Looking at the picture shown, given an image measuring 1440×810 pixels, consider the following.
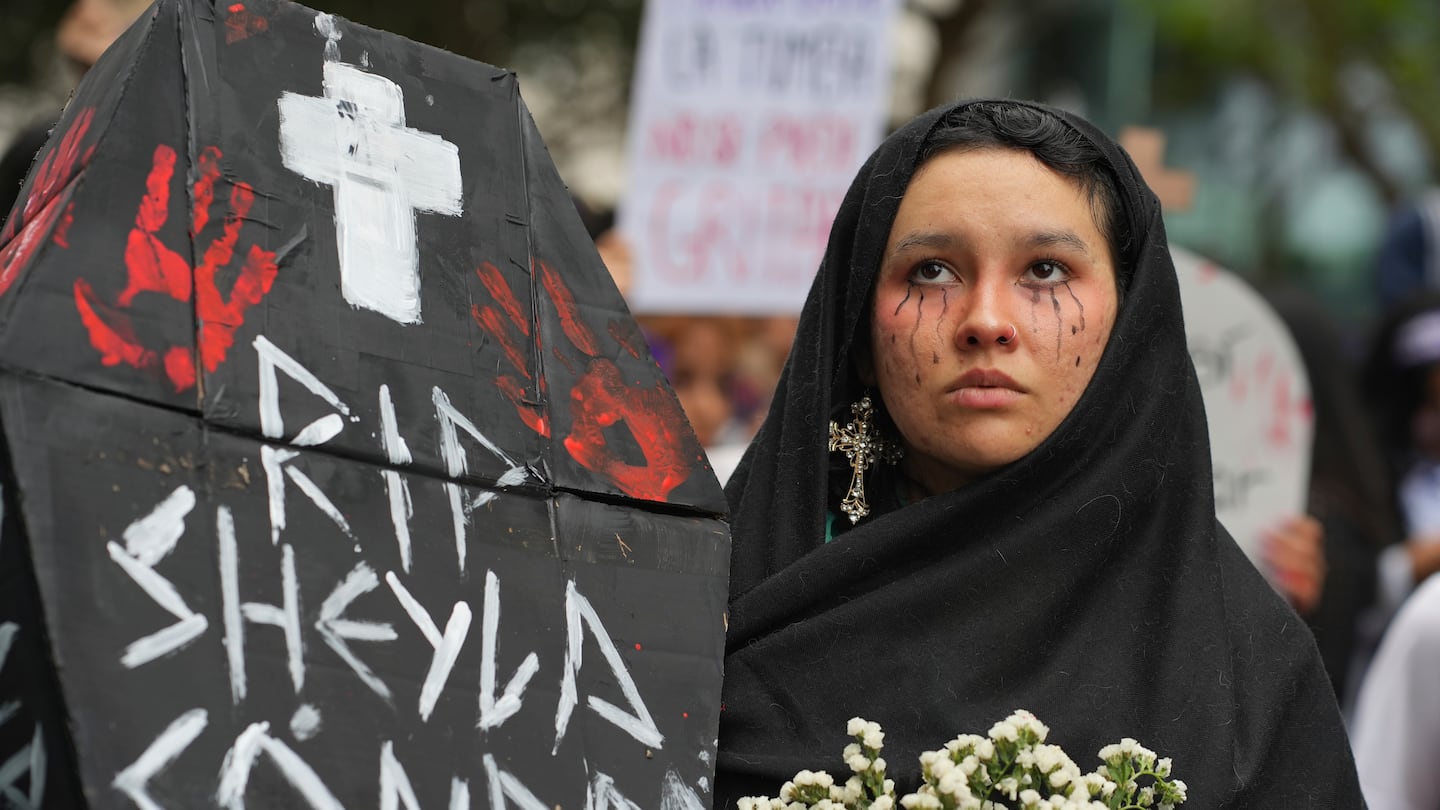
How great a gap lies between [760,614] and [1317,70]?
48.9 ft

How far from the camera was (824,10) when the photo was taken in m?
5.55

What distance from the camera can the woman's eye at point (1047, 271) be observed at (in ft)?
7.25

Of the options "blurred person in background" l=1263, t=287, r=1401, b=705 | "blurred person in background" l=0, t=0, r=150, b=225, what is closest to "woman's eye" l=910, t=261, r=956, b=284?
"blurred person in background" l=0, t=0, r=150, b=225

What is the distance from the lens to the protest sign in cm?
153

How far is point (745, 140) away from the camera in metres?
5.51

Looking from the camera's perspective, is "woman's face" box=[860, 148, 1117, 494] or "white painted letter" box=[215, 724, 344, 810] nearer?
"white painted letter" box=[215, 724, 344, 810]

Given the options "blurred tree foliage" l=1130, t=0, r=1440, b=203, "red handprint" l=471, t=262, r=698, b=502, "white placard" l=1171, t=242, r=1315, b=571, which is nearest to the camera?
"red handprint" l=471, t=262, r=698, b=502

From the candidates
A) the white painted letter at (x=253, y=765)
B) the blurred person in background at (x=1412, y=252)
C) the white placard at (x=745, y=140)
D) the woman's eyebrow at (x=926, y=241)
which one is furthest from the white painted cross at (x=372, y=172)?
the blurred person in background at (x=1412, y=252)

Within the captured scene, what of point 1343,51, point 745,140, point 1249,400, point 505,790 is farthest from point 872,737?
point 1343,51

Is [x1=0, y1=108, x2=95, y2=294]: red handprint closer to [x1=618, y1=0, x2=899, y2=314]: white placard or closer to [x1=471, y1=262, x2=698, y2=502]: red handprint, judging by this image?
[x1=471, y1=262, x2=698, y2=502]: red handprint

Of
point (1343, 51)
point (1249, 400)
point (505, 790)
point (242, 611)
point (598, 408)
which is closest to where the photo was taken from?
point (242, 611)

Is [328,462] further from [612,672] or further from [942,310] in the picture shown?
[942,310]

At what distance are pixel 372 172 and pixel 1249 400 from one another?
3060mm

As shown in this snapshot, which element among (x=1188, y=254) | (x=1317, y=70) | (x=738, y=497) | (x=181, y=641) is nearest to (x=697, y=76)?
(x=1188, y=254)
